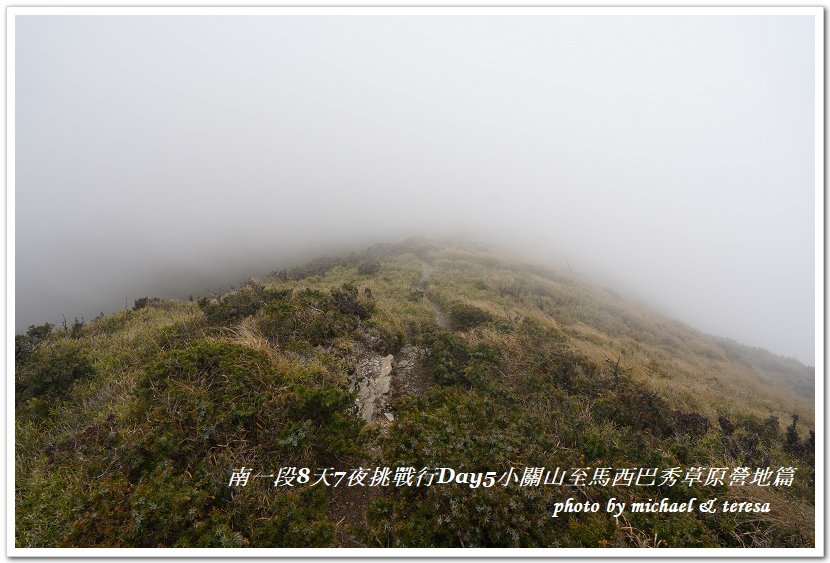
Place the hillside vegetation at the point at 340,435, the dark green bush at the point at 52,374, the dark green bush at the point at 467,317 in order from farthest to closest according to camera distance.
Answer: the dark green bush at the point at 467,317, the dark green bush at the point at 52,374, the hillside vegetation at the point at 340,435

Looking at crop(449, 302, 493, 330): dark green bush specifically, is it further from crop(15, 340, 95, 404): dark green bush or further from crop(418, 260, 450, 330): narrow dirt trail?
crop(15, 340, 95, 404): dark green bush

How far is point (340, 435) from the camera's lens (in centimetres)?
460

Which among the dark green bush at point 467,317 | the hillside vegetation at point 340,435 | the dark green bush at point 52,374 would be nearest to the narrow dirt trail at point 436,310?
the dark green bush at point 467,317

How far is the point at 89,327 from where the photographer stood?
9781mm

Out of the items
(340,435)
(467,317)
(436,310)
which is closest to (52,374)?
(340,435)

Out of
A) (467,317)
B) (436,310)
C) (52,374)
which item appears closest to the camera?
(52,374)

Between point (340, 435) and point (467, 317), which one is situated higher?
point (340, 435)

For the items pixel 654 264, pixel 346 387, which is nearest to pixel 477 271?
pixel 346 387

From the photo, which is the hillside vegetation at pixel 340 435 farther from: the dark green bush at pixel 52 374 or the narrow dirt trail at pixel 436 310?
the narrow dirt trail at pixel 436 310

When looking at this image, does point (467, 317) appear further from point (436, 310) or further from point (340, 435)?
point (340, 435)

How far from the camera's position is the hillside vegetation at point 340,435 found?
12.0ft

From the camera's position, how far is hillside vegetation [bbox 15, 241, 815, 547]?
366cm

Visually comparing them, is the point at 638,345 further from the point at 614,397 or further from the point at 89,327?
the point at 89,327

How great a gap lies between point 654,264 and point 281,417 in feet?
214
